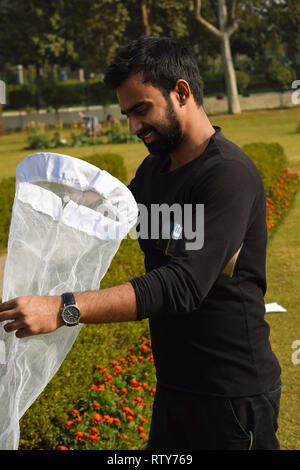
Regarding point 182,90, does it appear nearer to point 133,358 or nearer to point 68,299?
point 68,299

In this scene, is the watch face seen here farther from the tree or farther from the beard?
the tree

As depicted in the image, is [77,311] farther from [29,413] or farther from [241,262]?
[29,413]

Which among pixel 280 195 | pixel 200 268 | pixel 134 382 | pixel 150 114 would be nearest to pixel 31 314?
pixel 200 268

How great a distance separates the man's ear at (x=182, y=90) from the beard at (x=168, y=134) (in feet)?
0.15

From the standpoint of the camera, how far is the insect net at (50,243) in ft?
6.50

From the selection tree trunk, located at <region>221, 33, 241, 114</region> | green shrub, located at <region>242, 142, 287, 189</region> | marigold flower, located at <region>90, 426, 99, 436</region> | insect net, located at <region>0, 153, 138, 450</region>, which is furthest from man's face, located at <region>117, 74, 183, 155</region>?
tree trunk, located at <region>221, 33, 241, 114</region>

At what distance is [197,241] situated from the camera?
6.48ft

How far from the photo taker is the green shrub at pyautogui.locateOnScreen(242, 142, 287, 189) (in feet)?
42.5

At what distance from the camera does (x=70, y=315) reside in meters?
1.78

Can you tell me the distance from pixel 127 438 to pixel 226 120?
3415cm

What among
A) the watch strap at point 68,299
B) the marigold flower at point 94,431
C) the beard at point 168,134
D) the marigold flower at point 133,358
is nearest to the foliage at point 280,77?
the marigold flower at point 133,358

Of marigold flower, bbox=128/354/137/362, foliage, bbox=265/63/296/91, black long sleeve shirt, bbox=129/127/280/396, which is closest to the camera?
black long sleeve shirt, bbox=129/127/280/396

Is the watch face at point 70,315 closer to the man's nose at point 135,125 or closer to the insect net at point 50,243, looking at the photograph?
Result: the insect net at point 50,243
